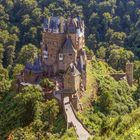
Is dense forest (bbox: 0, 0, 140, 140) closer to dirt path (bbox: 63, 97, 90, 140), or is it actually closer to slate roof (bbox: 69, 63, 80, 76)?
dirt path (bbox: 63, 97, 90, 140)

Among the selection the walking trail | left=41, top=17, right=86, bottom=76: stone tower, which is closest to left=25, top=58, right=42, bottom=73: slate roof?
left=41, top=17, right=86, bottom=76: stone tower

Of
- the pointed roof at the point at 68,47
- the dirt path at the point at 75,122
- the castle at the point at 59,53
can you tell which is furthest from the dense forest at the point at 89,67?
the pointed roof at the point at 68,47

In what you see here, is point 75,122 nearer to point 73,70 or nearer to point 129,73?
point 73,70

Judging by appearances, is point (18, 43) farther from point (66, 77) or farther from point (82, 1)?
point (66, 77)

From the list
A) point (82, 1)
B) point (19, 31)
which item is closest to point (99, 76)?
point (19, 31)

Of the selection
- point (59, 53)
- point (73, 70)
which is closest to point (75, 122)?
point (73, 70)

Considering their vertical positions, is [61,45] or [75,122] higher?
[61,45]
